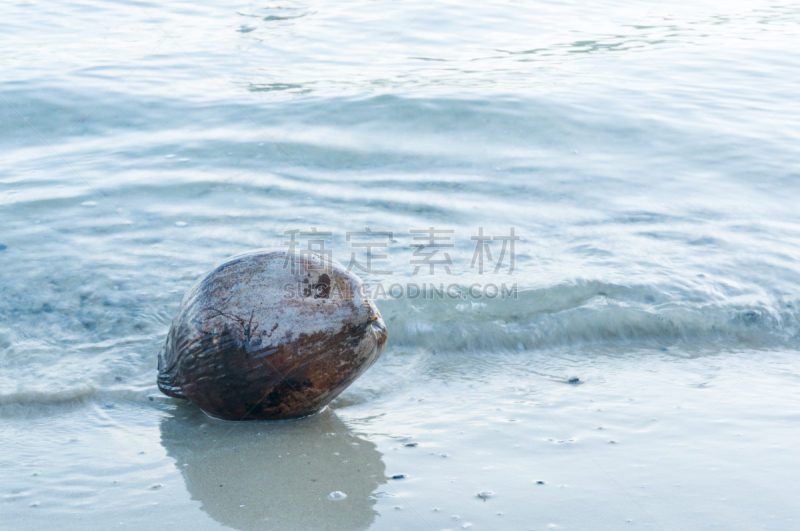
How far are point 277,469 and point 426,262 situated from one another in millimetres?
2459

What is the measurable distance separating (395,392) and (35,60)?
8144mm

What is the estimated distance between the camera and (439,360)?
12.6 ft

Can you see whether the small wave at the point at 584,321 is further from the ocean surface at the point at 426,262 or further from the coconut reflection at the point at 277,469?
the coconut reflection at the point at 277,469

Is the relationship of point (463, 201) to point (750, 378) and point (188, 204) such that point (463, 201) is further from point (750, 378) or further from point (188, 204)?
point (750, 378)

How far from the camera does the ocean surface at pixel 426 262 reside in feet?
8.30

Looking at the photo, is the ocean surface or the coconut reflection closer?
the coconut reflection

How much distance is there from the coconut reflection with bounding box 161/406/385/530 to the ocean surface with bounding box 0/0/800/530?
0.05ft

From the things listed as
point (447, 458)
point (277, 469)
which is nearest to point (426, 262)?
point (447, 458)

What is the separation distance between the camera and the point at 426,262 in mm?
Result: 4875

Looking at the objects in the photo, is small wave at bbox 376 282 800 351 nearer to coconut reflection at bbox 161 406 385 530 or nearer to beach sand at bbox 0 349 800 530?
beach sand at bbox 0 349 800 530

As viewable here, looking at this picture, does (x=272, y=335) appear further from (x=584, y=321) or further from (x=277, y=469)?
(x=584, y=321)

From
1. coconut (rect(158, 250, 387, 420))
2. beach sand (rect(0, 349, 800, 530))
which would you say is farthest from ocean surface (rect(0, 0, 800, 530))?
coconut (rect(158, 250, 387, 420))

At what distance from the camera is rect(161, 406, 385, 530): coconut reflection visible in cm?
236

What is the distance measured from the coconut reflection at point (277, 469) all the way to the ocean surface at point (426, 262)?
0.01 meters
